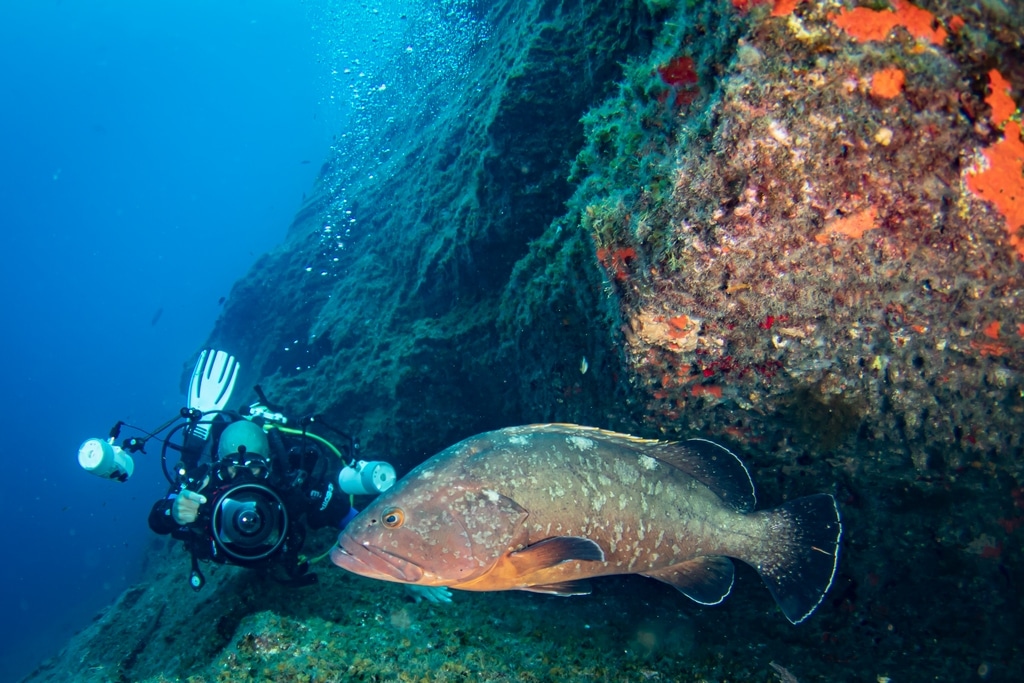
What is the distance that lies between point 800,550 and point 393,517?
91.1 inches

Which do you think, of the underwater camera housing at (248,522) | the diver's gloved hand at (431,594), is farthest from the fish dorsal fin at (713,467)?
the underwater camera housing at (248,522)

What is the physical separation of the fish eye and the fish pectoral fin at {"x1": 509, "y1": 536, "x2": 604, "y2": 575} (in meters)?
0.60

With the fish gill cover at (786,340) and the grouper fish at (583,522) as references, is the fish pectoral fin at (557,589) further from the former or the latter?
the fish gill cover at (786,340)

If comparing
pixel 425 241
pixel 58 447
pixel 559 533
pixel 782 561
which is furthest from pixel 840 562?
pixel 58 447

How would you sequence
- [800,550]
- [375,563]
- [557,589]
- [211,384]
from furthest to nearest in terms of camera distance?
1. [211,384]
2. [800,550]
3. [557,589]
4. [375,563]

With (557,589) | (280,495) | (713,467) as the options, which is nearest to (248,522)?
(280,495)

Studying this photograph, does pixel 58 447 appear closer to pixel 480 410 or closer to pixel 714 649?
pixel 480 410

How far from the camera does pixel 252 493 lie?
404 centimetres

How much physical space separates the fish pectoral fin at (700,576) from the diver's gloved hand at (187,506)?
372 centimetres

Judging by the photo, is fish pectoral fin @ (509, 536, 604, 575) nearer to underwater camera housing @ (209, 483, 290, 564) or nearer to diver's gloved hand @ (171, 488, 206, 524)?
underwater camera housing @ (209, 483, 290, 564)

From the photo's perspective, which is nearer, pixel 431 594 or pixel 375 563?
pixel 375 563

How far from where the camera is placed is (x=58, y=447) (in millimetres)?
54781

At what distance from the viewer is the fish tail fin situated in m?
2.70

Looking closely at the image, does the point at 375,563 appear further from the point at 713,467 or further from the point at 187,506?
the point at 187,506
